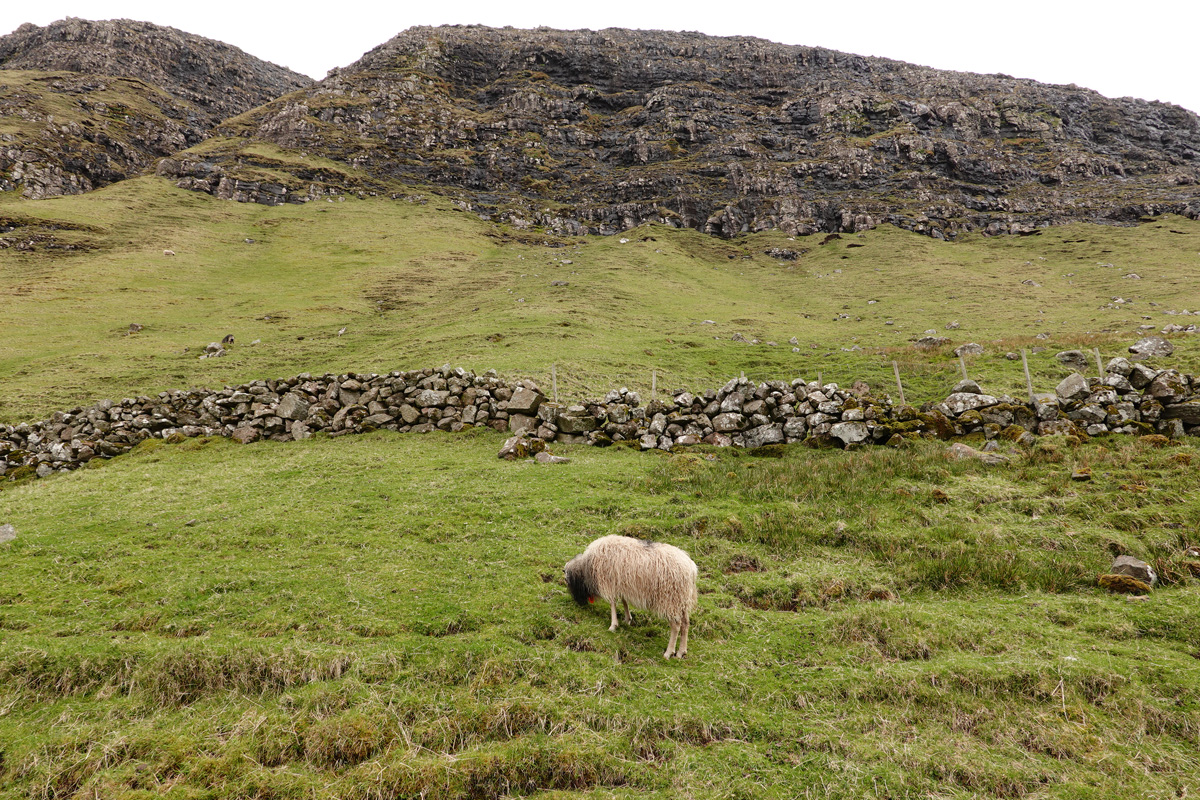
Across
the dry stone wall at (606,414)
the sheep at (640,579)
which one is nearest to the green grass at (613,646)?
the sheep at (640,579)

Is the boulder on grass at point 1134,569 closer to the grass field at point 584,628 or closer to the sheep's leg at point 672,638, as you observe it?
the grass field at point 584,628

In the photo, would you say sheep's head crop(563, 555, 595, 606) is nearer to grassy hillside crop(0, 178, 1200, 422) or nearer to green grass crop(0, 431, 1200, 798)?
green grass crop(0, 431, 1200, 798)

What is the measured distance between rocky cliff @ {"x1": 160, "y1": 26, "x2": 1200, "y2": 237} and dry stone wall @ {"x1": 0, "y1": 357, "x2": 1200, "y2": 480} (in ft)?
294

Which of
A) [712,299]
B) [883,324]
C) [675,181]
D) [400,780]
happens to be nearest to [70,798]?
[400,780]

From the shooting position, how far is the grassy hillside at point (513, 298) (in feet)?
106

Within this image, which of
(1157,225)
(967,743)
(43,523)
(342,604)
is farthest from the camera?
(1157,225)

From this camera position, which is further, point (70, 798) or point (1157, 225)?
point (1157, 225)

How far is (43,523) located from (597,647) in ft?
48.5

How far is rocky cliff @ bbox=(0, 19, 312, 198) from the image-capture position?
308 feet

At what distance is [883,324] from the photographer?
49594 millimetres

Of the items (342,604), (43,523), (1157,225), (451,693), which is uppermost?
(1157,225)

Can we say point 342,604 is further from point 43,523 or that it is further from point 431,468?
point 43,523

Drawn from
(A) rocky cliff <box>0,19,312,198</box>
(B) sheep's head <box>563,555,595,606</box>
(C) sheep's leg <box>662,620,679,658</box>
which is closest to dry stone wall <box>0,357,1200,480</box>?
(B) sheep's head <box>563,555,595,606</box>

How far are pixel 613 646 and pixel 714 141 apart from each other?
151709mm
